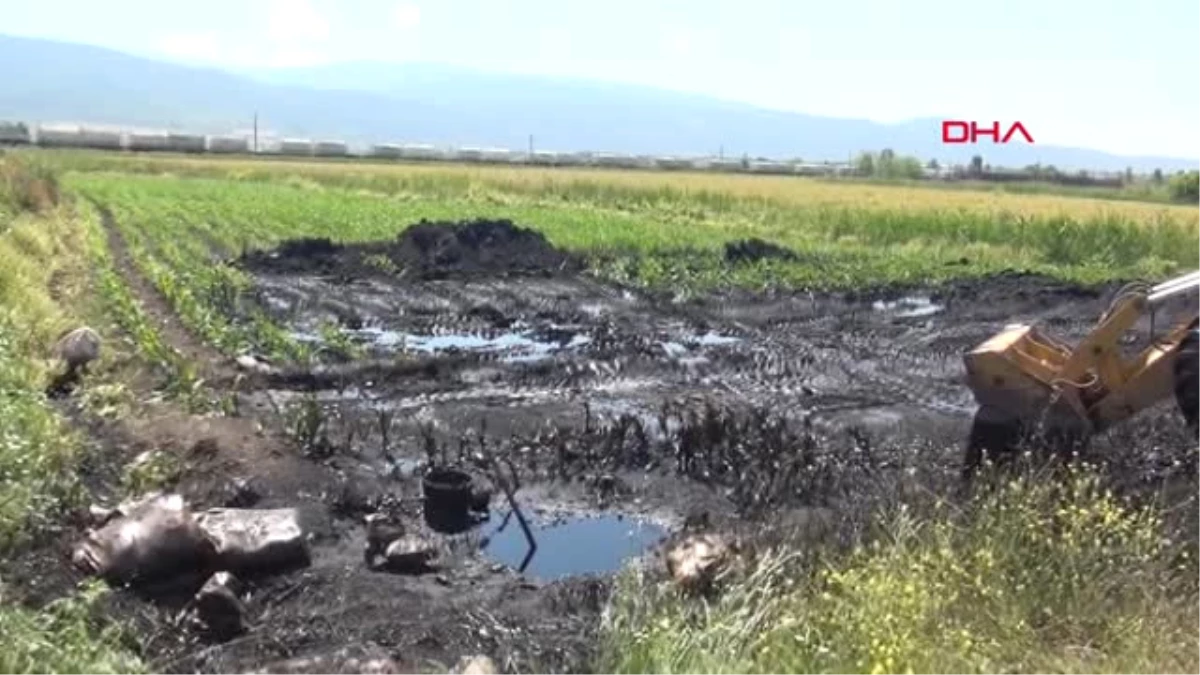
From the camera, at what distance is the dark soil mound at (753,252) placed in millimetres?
23800

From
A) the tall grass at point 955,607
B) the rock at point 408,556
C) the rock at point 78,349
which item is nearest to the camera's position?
the tall grass at point 955,607

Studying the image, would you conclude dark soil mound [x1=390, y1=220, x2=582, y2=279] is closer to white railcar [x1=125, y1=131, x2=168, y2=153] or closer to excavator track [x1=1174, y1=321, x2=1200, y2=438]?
excavator track [x1=1174, y1=321, x2=1200, y2=438]

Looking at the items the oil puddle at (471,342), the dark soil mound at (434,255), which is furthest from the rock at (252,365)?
the dark soil mound at (434,255)

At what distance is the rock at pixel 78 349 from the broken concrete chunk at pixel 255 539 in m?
4.14

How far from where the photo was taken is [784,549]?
6.20m

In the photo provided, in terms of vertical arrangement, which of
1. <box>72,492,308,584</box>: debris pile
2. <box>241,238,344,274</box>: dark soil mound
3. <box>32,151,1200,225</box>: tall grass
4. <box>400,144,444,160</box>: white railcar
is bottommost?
<box>72,492,308,584</box>: debris pile

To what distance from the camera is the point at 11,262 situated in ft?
45.5

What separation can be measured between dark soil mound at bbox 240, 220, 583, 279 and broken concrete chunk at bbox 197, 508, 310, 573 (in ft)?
45.9

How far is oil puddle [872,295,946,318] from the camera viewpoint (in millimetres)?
18469

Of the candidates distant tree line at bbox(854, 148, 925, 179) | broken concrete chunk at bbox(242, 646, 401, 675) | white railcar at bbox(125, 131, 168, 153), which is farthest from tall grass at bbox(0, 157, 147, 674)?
white railcar at bbox(125, 131, 168, 153)

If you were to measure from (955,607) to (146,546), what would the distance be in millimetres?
3881

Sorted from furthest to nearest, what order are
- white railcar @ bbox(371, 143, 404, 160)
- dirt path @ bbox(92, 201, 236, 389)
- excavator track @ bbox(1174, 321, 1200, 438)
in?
white railcar @ bbox(371, 143, 404, 160), dirt path @ bbox(92, 201, 236, 389), excavator track @ bbox(1174, 321, 1200, 438)

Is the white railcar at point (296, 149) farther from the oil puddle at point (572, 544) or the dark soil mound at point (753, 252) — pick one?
the oil puddle at point (572, 544)

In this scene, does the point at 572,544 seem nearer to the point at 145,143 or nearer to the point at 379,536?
the point at 379,536
